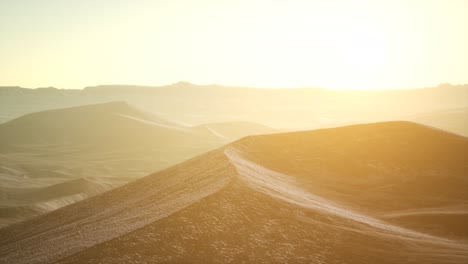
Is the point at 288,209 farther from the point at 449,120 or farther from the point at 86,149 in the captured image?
the point at 449,120

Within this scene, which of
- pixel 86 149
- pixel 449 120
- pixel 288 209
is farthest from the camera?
pixel 449 120

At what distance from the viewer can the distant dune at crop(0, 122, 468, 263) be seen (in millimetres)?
9531

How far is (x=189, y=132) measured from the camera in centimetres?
7406

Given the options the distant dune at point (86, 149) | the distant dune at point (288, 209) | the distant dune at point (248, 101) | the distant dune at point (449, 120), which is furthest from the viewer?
the distant dune at point (248, 101)

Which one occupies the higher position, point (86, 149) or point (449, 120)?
point (449, 120)

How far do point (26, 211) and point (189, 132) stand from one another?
154ft

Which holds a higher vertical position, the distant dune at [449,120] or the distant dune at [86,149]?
the distant dune at [449,120]

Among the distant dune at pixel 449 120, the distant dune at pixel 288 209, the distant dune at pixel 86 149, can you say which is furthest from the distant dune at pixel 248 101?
the distant dune at pixel 288 209

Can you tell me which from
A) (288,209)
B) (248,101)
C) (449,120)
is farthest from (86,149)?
(248,101)

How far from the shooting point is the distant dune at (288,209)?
9.53 meters

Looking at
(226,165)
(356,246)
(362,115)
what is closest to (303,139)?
(226,165)

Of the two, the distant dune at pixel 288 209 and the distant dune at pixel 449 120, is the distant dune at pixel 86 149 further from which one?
the distant dune at pixel 449 120

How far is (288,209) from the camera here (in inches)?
454

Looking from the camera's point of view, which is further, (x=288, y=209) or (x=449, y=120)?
(x=449, y=120)
